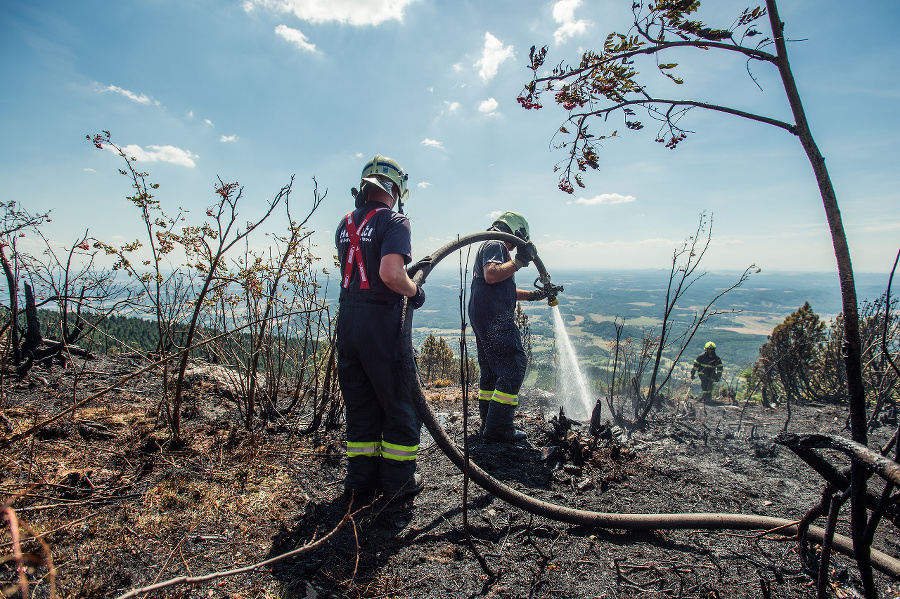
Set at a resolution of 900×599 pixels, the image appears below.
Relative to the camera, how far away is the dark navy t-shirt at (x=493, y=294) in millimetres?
4402

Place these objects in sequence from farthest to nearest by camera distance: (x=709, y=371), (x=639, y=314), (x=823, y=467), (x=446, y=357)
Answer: (x=639, y=314), (x=446, y=357), (x=709, y=371), (x=823, y=467)

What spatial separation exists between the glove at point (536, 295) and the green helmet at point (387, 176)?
2.39 metres

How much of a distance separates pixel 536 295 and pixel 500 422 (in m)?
1.75

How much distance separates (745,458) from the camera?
4215 mm

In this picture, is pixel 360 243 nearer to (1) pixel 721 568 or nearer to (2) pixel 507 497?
(2) pixel 507 497

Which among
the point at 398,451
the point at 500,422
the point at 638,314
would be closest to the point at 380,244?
the point at 398,451

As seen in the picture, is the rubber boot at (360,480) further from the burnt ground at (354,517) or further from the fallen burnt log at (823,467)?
the fallen burnt log at (823,467)

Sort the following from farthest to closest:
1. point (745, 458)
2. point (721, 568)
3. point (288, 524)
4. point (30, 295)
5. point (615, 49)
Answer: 1. point (30, 295)
2. point (745, 458)
3. point (288, 524)
4. point (721, 568)
5. point (615, 49)

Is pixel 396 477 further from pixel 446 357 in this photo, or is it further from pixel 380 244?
pixel 446 357

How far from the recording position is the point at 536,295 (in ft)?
16.8

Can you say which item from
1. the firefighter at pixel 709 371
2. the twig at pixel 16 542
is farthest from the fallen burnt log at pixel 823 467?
the firefighter at pixel 709 371

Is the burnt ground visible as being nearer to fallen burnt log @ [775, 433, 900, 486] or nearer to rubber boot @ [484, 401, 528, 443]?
rubber boot @ [484, 401, 528, 443]

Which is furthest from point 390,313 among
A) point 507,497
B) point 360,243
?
point 507,497

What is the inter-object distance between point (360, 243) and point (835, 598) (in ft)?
11.4
